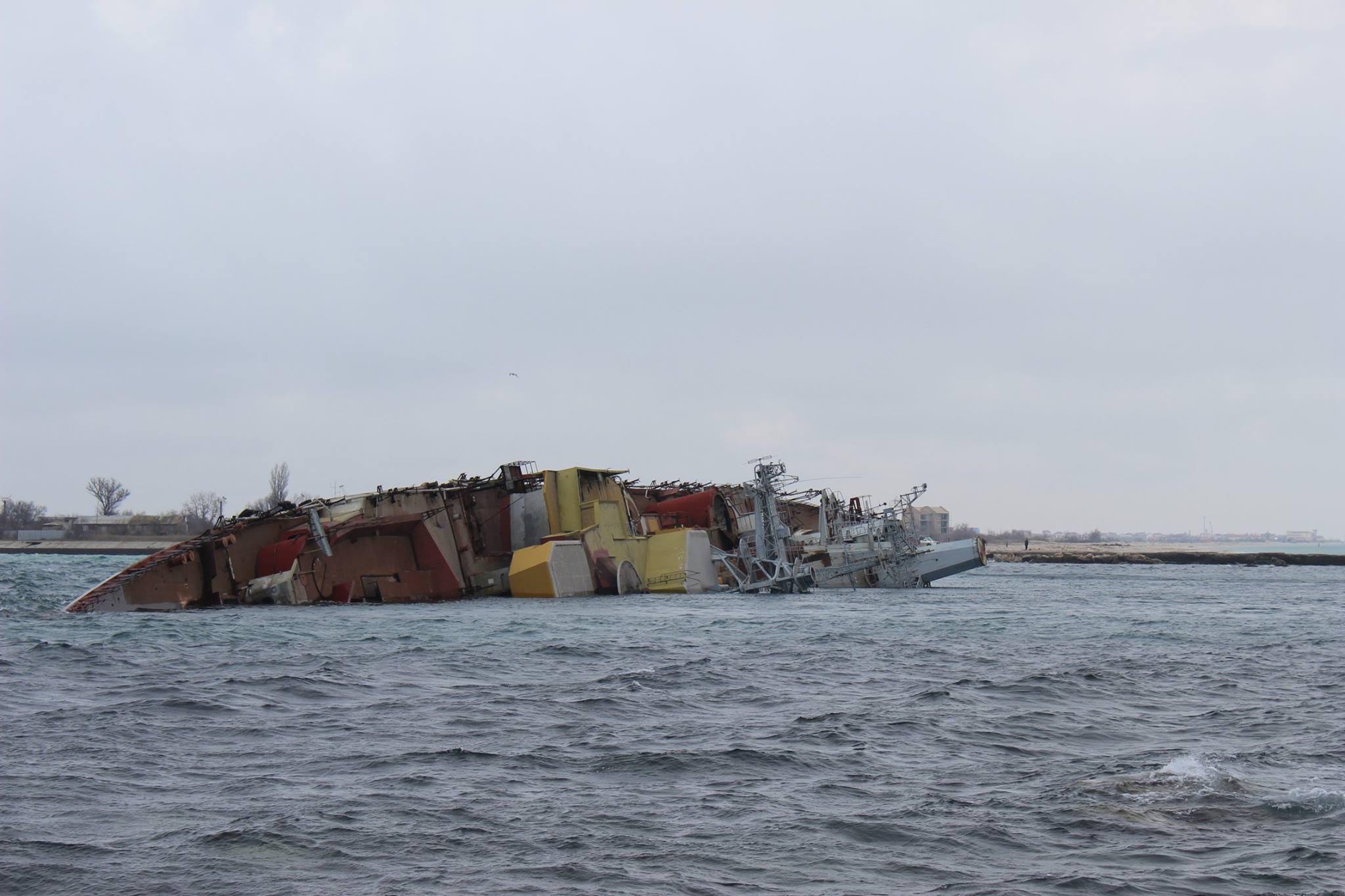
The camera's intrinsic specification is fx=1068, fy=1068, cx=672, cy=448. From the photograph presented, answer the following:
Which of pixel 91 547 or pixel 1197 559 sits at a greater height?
pixel 91 547

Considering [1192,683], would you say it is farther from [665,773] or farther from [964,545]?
[964,545]

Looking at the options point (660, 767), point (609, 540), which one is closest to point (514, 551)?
point (609, 540)

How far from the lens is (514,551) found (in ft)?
157

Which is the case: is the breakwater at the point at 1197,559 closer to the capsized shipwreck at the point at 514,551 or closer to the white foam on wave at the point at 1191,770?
the capsized shipwreck at the point at 514,551

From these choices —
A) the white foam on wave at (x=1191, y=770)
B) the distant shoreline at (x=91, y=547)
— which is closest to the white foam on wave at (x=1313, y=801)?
the white foam on wave at (x=1191, y=770)

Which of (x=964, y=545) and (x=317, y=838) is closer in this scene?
(x=317, y=838)

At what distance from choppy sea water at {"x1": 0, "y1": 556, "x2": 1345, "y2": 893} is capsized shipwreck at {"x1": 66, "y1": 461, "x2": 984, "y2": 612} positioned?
1237 cm

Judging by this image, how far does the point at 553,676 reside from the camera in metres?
19.8

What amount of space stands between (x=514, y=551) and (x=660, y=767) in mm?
36261

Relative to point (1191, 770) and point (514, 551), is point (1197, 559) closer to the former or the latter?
point (514, 551)

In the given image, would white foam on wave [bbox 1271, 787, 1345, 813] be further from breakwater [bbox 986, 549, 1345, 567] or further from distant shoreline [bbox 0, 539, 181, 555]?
distant shoreline [bbox 0, 539, 181, 555]

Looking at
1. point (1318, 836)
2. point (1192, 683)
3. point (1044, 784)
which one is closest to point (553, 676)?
point (1044, 784)

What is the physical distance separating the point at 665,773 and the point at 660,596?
33962 millimetres

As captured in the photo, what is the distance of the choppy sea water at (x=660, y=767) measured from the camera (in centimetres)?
861
